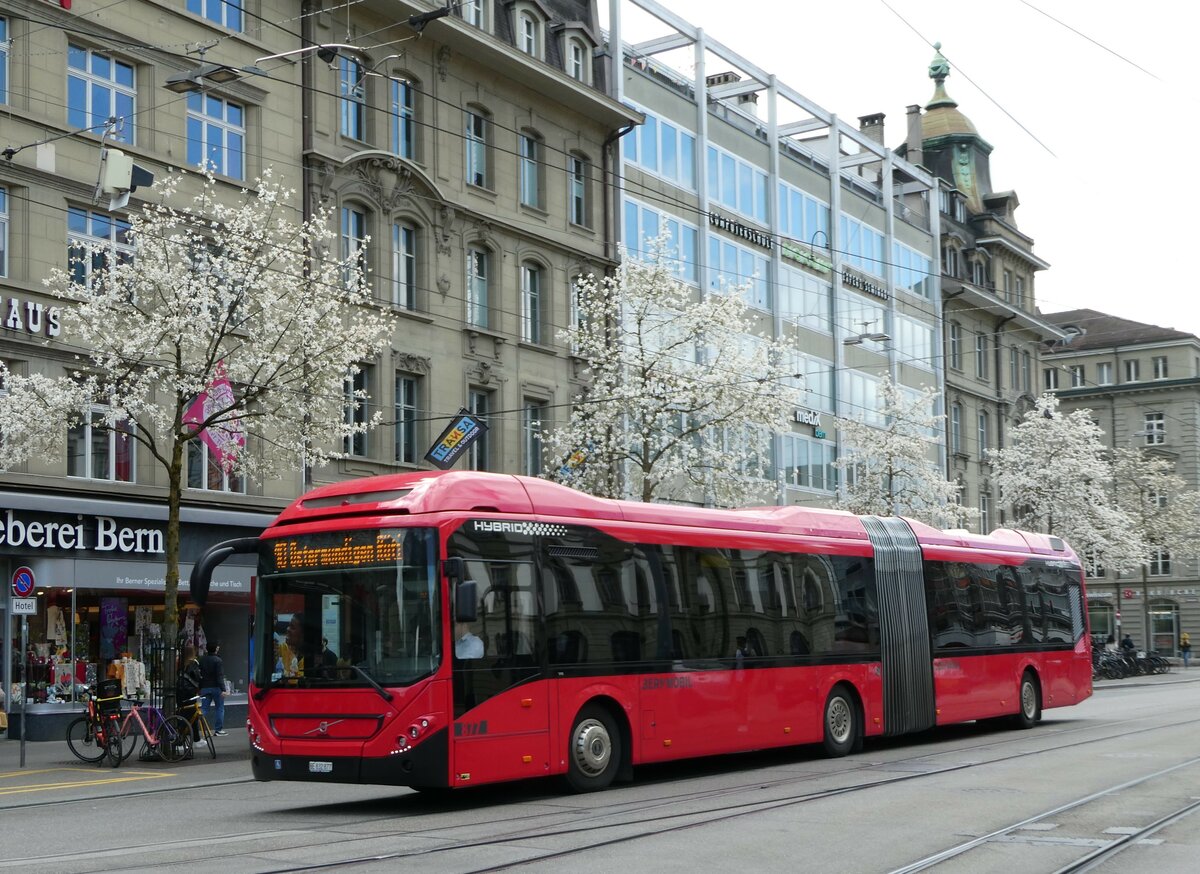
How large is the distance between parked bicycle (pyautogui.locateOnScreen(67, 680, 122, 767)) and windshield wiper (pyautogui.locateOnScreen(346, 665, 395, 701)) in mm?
8252

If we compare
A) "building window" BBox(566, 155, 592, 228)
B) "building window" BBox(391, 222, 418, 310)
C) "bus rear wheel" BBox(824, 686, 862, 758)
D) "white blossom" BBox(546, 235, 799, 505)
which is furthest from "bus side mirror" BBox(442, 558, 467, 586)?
"building window" BBox(566, 155, 592, 228)

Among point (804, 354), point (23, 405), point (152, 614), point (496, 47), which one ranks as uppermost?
point (496, 47)

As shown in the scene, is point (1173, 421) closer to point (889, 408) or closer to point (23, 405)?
point (889, 408)

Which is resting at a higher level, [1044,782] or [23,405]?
[23,405]

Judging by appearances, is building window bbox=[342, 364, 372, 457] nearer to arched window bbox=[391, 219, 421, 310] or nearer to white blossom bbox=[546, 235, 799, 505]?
arched window bbox=[391, 219, 421, 310]

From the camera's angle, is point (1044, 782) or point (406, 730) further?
point (1044, 782)

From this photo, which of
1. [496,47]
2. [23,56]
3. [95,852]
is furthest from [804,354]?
[95,852]

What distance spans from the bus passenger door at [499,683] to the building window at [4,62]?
48.9 ft

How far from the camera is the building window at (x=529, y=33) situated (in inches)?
1471

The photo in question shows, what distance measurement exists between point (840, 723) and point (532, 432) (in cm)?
1749

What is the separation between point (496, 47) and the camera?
3494 cm

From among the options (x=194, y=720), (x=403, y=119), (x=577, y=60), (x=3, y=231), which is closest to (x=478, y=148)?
(x=403, y=119)

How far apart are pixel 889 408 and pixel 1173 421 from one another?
50.9 metres

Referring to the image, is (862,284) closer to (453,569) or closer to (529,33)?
(529,33)
